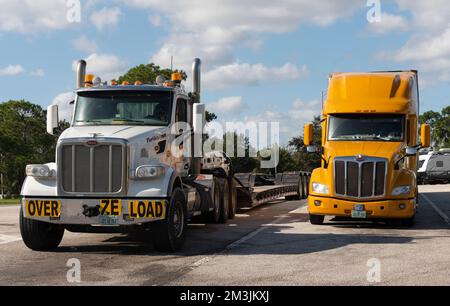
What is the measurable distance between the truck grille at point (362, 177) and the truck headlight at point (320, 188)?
347 mm

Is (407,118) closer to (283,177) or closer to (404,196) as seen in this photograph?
(404,196)

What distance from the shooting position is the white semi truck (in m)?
9.66

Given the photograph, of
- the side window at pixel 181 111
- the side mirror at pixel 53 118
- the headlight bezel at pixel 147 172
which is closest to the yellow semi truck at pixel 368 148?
the side window at pixel 181 111

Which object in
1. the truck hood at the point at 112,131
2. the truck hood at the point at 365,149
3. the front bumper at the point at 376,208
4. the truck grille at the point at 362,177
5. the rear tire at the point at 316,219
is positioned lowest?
the rear tire at the point at 316,219

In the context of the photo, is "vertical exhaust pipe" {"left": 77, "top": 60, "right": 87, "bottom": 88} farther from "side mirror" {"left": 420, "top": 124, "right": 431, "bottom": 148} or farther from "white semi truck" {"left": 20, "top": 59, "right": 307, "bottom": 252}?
"side mirror" {"left": 420, "top": 124, "right": 431, "bottom": 148}

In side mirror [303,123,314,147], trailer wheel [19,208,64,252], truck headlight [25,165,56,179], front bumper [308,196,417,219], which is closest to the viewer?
truck headlight [25,165,56,179]

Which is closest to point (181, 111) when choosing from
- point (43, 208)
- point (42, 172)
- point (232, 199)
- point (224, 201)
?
point (42, 172)

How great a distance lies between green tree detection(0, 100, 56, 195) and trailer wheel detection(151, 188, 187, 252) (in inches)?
2180

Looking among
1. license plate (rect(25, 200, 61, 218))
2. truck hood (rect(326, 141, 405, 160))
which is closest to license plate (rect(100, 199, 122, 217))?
license plate (rect(25, 200, 61, 218))

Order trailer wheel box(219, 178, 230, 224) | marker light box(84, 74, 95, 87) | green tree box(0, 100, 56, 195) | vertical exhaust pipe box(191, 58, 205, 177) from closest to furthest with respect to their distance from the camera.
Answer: marker light box(84, 74, 95, 87)
vertical exhaust pipe box(191, 58, 205, 177)
trailer wheel box(219, 178, 230, 224)
green tree box(0, 100, 56, 195)

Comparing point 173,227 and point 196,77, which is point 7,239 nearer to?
point 173,227

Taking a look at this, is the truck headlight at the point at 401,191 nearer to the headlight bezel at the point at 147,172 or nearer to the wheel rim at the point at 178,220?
the wheel rim at the point at 178,220

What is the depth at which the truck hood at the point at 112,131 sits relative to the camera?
1003 centimetres
